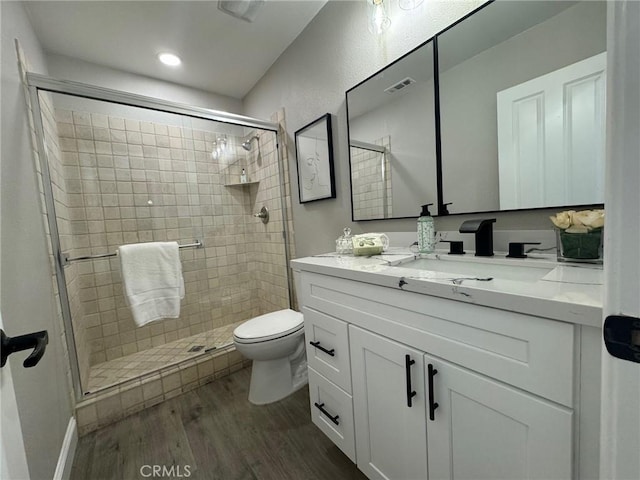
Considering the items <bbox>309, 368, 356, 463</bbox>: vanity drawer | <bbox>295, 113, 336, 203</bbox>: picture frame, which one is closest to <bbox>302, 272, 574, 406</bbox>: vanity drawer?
<bbox>309, 368, 356, 463</bbox>: vanity drawer

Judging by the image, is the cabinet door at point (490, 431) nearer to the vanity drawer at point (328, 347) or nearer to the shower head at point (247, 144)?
the vanity drawer at point (328, 347)

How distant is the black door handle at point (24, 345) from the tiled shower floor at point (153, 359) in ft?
5.02

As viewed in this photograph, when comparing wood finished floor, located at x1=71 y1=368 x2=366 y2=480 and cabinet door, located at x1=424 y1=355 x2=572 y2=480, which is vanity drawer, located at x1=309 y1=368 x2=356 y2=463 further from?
cabinet door, located at x1=424 y1=355 x2=572 y2=480

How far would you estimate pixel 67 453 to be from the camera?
→ 1215mm

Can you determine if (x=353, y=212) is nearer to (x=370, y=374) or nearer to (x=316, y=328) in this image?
(x=316, y=328)

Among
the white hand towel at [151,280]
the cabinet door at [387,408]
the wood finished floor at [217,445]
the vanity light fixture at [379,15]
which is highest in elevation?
the vanity light fixture at [379,15]

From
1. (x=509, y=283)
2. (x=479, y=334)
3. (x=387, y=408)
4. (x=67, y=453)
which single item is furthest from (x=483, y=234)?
(x=67, y=453)

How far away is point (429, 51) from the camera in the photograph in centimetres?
115

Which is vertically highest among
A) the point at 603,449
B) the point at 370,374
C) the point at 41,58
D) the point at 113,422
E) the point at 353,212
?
the point at 41,58

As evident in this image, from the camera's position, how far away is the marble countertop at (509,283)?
1.62ft

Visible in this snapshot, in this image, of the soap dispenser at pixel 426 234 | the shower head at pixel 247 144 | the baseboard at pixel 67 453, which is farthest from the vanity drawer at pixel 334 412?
the shower head at pixel 247 144

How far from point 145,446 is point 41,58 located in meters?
2.45

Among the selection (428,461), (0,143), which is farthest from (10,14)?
(428,461)

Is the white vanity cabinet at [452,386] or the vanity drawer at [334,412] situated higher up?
the white vanity cabinet at [452,386]
